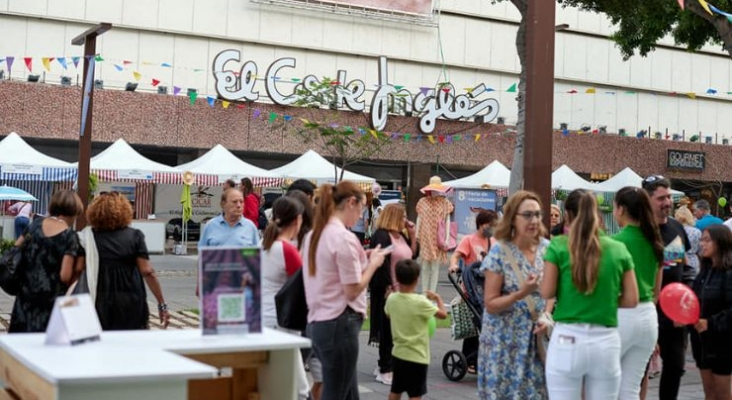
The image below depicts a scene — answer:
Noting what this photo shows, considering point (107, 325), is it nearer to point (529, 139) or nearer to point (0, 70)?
point (529, 139)

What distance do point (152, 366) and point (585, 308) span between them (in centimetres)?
271

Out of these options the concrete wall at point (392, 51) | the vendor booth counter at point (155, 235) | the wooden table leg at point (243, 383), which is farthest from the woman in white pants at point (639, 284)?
the concrete wall at point (392, 51)

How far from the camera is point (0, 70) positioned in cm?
3142

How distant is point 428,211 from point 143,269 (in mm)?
7703

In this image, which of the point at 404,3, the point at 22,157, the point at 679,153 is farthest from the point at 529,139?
the point at 679,153

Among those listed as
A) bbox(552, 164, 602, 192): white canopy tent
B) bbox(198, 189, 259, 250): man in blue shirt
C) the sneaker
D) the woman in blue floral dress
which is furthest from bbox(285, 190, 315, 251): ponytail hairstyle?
bbox(552, 164, 602, 192): white canopy tent

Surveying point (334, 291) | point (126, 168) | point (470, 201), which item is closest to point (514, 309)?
point (334, 291)

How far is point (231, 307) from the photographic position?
14.6 feet

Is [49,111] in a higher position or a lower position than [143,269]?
higher

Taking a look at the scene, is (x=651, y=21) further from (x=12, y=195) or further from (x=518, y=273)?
(x=518, y=273)

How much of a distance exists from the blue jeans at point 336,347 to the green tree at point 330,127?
26.4 m

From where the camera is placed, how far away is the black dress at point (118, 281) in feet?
23.8

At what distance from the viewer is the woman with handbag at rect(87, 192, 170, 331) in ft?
23.8

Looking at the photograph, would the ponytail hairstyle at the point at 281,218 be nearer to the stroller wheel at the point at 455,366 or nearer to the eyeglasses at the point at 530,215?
the eyeglasses at the point at 530,215
